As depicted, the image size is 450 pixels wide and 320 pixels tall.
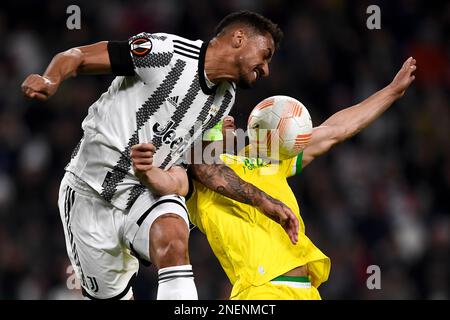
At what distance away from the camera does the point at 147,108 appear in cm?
411

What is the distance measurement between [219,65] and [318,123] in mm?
4509

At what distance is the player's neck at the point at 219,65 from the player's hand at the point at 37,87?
2.62ft

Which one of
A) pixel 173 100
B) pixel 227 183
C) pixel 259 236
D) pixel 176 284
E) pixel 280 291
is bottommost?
pixel 280 291

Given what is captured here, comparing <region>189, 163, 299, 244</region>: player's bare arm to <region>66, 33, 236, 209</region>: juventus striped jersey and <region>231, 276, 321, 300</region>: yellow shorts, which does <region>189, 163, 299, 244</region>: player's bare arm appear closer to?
<region>66, 33, 236, 209</region>: juventus striped jersey

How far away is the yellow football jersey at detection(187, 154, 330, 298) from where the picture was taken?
4.24 metres

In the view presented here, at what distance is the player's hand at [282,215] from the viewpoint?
398cm

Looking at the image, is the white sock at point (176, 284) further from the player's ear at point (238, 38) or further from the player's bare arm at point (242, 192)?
the player's ear at point (238, 38)

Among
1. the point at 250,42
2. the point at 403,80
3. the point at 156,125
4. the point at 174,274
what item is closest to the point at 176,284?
the point at 174,274

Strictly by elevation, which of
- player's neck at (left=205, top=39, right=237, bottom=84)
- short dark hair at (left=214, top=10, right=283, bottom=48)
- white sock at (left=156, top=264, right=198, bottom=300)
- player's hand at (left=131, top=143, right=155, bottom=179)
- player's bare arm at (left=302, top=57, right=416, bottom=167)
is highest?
short dark hair at (left=214, top=10, right=283, bottom=48)

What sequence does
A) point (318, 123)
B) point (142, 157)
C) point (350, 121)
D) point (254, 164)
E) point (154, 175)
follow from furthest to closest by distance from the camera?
point (318, 123) → point (350, 121) → point (254, 164) → point (154, 175) → point (142, 157)

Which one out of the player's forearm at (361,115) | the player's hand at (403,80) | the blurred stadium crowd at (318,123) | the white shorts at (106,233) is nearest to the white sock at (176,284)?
the white shorts at (106,233)

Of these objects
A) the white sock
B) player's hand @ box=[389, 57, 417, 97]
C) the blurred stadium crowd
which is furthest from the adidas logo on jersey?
the blurred stadium crowd

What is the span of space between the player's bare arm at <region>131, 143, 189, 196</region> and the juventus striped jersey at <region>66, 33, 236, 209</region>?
94mm

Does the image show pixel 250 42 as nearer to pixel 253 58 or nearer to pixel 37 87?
pixel 253 58
